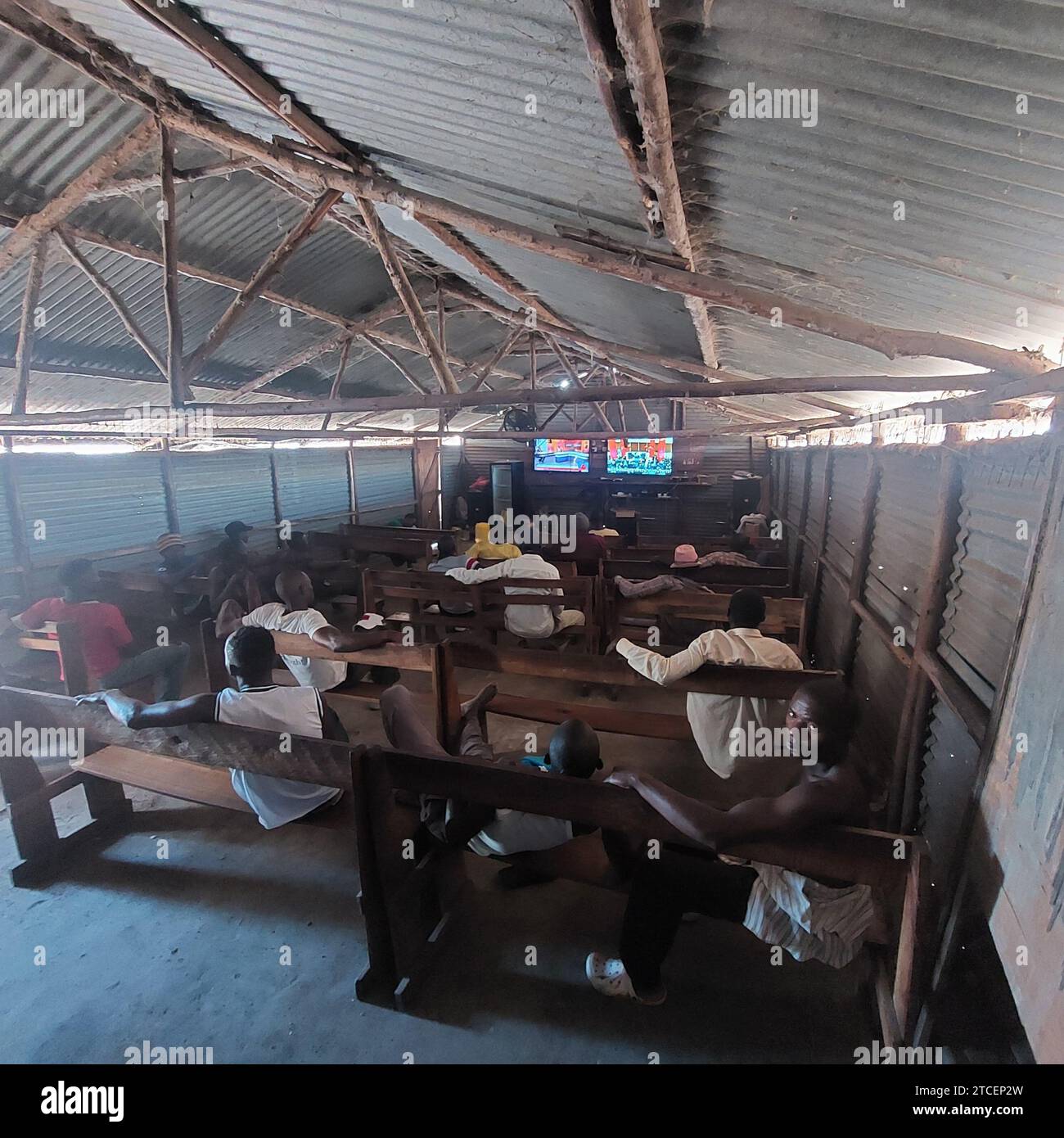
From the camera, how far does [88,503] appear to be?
786 cm

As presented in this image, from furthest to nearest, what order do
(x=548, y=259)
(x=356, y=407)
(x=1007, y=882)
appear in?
1. (x=356, y=407)
2. (x=548, y=259)
3. (x=1007, y=882)

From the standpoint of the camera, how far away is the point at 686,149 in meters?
1.82

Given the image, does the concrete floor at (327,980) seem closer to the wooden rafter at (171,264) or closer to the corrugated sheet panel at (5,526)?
the wooden rafter at (171,264)

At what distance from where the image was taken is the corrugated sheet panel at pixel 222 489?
9.38m

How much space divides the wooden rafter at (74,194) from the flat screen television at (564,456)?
12.9 m

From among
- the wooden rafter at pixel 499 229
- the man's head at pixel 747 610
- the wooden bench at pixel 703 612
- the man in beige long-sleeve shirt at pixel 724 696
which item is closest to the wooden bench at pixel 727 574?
the wooden bench at pixel 703 612

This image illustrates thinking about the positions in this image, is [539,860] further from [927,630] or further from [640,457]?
[640,457]

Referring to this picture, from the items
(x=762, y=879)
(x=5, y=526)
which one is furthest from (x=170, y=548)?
(x=762, y=879)

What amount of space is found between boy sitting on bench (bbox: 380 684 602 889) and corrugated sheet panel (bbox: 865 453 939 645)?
253 centimetres

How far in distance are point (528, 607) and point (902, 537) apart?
3.64 metres
